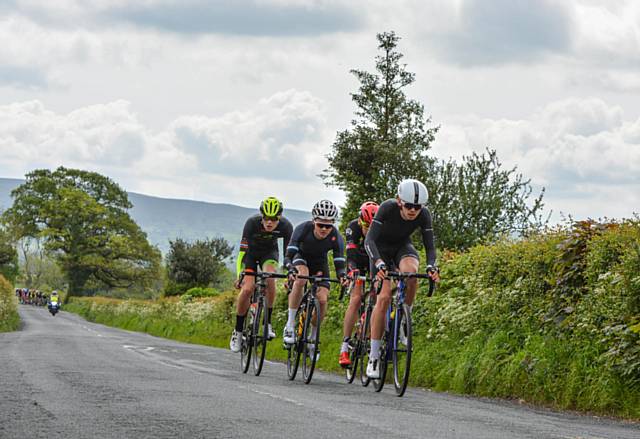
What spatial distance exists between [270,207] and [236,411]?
541 centimetres

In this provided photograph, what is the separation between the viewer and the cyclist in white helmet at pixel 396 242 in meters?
11.0

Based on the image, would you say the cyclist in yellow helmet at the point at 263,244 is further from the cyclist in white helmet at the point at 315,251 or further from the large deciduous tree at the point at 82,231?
the large deciduous tree at the point at 82,231

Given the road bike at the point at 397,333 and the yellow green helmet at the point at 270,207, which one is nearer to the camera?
the road bike at the point at 397,333

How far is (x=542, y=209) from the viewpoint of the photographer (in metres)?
38.3

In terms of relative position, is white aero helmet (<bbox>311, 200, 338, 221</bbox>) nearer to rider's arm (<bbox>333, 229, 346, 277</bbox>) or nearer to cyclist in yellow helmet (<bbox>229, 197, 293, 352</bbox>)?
rider's arm (<bbox>333, 229, 346, 277</bbox>)

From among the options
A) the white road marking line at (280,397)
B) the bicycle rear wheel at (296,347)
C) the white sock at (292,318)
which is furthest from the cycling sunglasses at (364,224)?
the white road marking line at (280,397)

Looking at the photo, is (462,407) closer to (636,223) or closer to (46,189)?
(636,223)

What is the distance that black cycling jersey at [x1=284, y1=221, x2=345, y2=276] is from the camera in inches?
507

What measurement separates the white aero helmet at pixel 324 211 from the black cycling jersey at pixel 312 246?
0.27 meters

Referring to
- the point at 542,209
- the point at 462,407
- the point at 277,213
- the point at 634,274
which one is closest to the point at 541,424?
the point at 462,407

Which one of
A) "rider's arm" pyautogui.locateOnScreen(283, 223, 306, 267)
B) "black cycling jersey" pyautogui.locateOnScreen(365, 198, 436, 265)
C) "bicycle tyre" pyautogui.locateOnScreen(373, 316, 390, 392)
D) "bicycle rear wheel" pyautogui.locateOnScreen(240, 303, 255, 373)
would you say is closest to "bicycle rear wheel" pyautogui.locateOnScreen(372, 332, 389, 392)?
"bicycle tyre" pyautogui.locateOnScreen(373, 316, 390, 392)

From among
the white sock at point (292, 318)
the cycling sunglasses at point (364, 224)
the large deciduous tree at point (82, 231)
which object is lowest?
the white sock at point (292, 318)

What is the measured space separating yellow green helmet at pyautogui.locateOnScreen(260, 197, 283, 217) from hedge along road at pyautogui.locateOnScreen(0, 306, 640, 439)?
7.64ft

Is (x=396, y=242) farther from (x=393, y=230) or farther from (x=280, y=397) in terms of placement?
(x=280, y=397)
